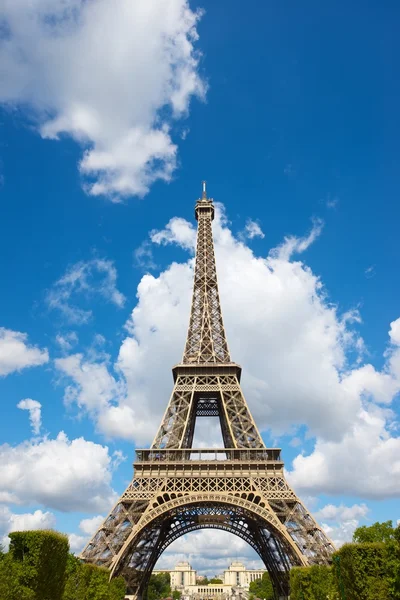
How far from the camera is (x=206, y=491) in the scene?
1580 inches

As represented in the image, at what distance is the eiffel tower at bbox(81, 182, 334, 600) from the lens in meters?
37.6

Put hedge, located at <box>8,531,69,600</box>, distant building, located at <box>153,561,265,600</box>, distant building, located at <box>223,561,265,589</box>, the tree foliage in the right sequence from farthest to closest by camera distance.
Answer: distant building, located at <box>223,561,265,589</box>, distant building, located at <box>153,561,265,600</box>, hedge, located at <box>8,531,69,600</box>, the tree foliage

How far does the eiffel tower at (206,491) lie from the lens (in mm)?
37594

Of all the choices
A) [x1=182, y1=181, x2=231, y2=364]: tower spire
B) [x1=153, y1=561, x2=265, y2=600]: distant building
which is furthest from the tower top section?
[x1=153, y1=561, x2=265, y2=600]: distant building

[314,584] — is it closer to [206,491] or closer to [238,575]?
[206,491]

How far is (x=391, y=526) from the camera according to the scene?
44656 millimetres

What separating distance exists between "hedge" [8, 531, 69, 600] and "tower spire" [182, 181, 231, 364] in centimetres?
2619

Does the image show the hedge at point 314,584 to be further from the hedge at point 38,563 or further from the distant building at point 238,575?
the distant building at point 238,575

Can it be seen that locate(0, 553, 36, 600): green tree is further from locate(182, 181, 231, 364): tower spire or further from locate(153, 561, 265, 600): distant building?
locate(153, 561, 265, 600): distant building

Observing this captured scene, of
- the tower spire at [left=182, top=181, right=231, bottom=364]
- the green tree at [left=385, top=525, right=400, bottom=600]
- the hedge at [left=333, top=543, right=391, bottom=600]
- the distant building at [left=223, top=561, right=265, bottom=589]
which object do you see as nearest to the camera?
the green tree at [left=385, top=525, right=400, bottom=600]

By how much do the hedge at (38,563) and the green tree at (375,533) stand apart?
1128 inches

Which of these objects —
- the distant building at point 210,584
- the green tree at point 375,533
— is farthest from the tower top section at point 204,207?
the distant building at point 210,584

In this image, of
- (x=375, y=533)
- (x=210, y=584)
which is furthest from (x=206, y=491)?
(x=210, y=584)

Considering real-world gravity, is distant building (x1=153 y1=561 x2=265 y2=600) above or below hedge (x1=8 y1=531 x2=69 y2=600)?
above
